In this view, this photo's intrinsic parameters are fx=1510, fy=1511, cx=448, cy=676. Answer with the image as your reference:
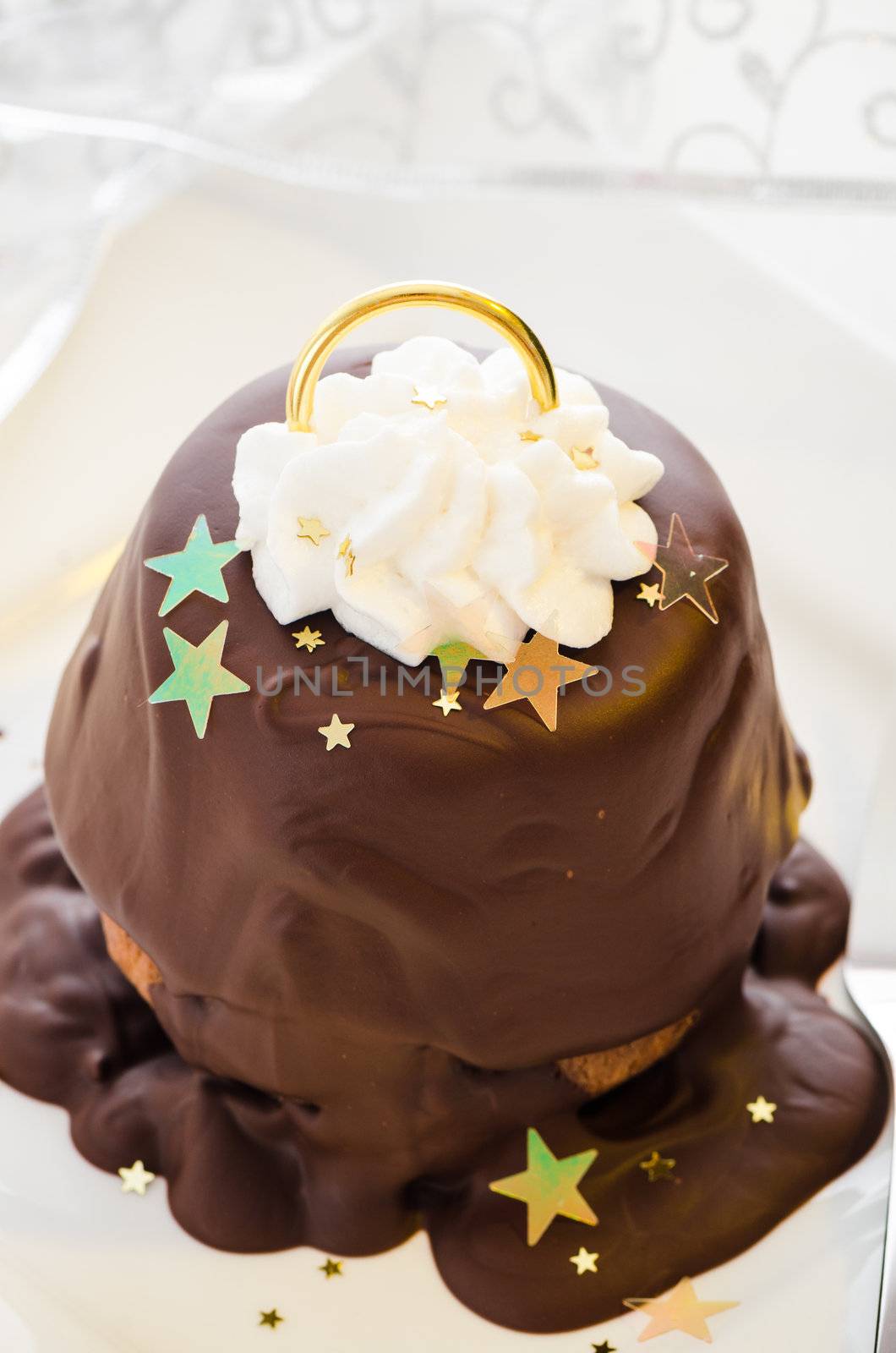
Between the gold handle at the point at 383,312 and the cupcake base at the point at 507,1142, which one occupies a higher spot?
the gold handle at the point at 383,312

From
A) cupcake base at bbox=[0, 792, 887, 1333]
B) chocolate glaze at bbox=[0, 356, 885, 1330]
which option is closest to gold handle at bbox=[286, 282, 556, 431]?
chocolate glaze at bbox=[0, 356, 885, 1330]

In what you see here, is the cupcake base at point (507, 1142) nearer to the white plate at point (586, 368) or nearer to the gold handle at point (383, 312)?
the white plate at point (586, 368)

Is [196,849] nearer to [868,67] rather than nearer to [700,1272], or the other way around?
[700,1272]

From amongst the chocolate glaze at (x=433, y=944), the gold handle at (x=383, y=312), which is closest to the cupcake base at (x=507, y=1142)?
the chocolate glaze at (x=433, y=944)

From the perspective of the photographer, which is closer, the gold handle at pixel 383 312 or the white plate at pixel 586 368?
the gold handle at pixel 383 312

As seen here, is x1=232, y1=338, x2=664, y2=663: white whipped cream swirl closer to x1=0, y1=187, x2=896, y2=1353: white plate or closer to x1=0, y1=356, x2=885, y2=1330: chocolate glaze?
x1=0, y1=356, x2=885, y2=1330: chocolate glaze

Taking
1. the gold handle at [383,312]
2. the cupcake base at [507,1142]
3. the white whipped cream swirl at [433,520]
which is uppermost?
the gold handle at [383,312]
